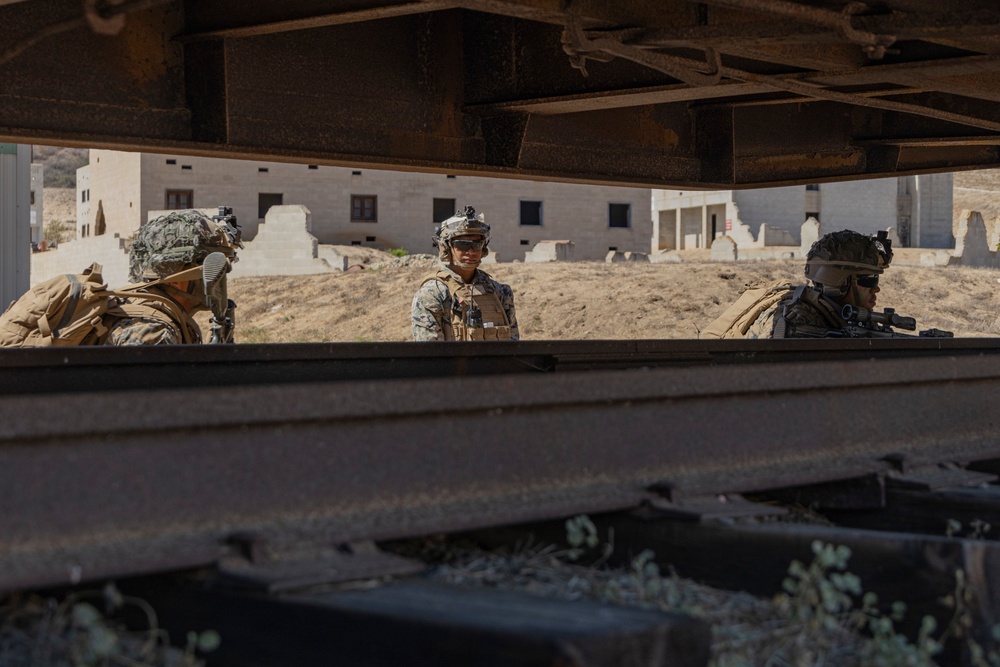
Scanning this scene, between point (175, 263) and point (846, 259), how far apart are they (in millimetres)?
6172

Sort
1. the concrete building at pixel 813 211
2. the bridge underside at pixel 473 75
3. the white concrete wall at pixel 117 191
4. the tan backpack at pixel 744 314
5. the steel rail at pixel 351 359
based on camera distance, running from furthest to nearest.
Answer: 1. the concrete building at pixel 813 211
2. the white concrete wall at pixel 117 191
3. the tan backpack at pixel 744 314
4. the bridge underside at pixel 473 75
5. the steel rail at pixel 351 359

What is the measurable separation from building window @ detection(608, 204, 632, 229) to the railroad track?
7336 cm

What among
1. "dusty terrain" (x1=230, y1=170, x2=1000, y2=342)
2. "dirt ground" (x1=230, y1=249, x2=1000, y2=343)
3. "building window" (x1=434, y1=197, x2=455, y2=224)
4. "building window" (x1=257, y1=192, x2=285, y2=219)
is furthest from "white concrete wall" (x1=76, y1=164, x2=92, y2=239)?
"dirt ground" (x1=230, y1=249, x2=1000, y2=343)

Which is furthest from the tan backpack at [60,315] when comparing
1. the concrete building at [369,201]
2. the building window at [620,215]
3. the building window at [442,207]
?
the building window at [620,215]

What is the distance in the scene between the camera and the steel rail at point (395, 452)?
2715 millimetres

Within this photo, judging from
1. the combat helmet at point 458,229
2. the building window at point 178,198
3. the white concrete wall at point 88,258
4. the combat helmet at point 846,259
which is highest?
the building window at point 178,198

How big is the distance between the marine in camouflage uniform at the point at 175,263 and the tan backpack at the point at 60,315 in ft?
0.53

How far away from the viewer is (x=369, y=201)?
2960 inches

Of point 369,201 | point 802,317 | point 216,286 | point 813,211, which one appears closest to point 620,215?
point 369,201

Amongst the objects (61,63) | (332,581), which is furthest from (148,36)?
(332,581)

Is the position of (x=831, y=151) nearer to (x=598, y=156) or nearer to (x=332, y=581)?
(x=598, y=156)

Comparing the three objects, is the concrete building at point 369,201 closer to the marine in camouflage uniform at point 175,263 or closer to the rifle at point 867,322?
the rifle at point 867,322

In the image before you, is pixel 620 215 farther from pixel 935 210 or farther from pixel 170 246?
pixel 170 246

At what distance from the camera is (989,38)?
604 centimetres
